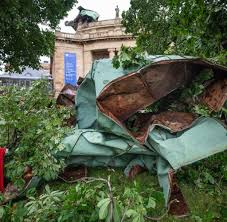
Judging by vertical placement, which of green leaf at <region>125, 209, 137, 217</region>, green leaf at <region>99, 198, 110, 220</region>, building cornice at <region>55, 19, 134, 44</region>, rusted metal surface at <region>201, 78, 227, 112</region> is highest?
building cornice at <region>55, 19, 134, 44</region>

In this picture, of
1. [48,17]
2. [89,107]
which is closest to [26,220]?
[89,107]

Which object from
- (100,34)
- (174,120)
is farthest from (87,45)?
(174,120)

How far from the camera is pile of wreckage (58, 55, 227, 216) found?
4.21 m

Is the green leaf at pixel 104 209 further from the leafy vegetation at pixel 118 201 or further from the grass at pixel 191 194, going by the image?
the grass at pixel 191 194

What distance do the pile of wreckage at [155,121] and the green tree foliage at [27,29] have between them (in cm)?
915

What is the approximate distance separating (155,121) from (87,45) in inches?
1560

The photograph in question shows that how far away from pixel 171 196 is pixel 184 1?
3.25 m

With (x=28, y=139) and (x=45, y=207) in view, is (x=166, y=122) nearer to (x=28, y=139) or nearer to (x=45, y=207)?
(x=28, y=139)

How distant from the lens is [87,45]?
4312 centimetres

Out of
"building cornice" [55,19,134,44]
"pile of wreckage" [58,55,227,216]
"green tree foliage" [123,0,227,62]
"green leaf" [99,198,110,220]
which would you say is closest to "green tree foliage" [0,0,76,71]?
"green tree foliage" [123,0,227,62]

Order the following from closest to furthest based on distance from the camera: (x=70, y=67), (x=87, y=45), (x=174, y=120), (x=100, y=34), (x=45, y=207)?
(x=45, y=207)
(x=174, y=120)
(x=70, y=67)
(x=100, y=34)
(x=87, y=45)

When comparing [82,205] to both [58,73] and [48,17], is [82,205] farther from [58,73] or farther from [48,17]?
[58,73]

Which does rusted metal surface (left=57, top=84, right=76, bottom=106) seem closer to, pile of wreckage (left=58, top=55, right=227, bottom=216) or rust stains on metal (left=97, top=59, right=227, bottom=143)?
pile of wreckage (left=58, top=55, right=227, bottom=216)

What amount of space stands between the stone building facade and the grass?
1432 inches
